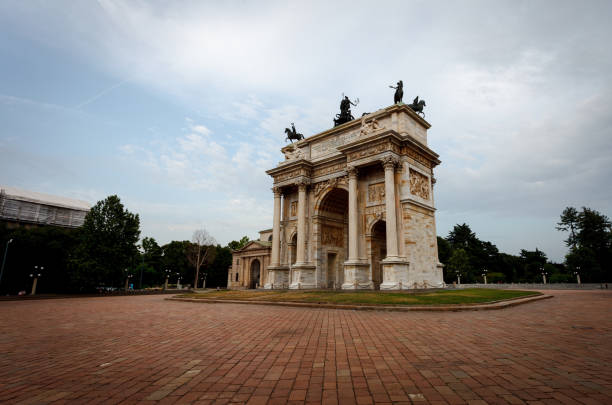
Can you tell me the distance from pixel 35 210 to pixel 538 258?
406ft

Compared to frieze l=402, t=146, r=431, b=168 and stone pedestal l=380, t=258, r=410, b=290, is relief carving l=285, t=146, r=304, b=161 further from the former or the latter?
stone pedestal l=380, t=258, r=410, b=290

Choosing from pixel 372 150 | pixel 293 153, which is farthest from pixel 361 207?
pixel 293 153

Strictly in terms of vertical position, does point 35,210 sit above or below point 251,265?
above

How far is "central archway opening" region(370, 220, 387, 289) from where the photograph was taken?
29172 mm

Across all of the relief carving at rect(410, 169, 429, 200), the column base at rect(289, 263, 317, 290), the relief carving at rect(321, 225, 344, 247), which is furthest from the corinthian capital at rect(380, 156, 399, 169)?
the column base at rect(289, 263, 317, 290)

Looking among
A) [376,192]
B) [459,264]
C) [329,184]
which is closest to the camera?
[376,192]

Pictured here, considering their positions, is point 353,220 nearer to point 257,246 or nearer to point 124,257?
point 124,257

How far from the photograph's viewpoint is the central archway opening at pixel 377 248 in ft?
95.7

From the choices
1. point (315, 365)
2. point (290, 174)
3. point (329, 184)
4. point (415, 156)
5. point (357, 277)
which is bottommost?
point (315, 365)

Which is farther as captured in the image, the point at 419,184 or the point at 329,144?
the point at 329,144

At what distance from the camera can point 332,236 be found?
3466 cm

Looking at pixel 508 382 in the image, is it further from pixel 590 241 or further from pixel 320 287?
pixel 590 241

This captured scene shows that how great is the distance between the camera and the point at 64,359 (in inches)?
229

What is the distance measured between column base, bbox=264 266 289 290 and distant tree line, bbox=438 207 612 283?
45.8m
